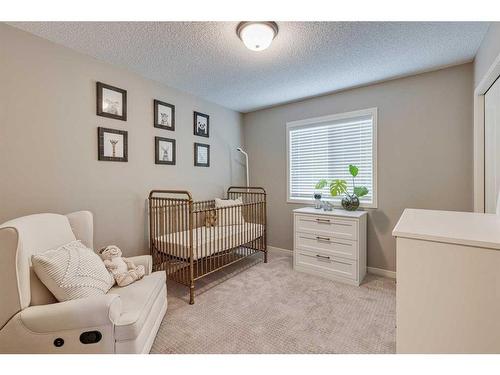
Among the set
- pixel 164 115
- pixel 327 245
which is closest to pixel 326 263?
pixel 327 245

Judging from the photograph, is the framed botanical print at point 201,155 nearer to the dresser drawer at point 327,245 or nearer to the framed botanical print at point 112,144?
the framed botanical print at point 112,144

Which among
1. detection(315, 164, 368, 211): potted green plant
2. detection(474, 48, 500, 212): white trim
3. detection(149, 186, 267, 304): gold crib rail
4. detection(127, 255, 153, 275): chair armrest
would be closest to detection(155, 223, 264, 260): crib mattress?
detection(149, 186, 267, 304): gold crib rail

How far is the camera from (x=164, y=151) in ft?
9.04

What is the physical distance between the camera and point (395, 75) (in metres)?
2.49

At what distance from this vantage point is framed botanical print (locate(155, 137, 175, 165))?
268cm

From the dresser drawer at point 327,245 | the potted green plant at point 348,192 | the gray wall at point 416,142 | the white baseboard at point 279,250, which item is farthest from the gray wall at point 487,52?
the white baseboard at point 279,250

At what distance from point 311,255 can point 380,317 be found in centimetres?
100

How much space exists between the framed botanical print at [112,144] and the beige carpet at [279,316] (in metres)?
1.50

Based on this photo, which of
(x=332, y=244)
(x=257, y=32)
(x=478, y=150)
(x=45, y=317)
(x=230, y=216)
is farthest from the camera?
(x=230, y=216)

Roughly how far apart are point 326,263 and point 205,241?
145 cm

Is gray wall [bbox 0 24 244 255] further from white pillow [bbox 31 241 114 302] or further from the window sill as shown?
the window sill

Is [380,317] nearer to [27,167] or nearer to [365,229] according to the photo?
[365,229]

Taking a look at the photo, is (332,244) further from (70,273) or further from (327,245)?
(70,273)
